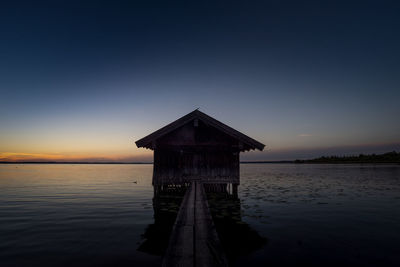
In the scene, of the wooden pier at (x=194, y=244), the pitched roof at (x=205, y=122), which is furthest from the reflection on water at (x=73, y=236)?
the pitched roof at (x=205, y=122)

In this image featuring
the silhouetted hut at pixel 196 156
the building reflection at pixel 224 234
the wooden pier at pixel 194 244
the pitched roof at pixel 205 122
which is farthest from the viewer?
the silhouetted hut at pixel 196 156

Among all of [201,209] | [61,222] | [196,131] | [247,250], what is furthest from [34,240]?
[196,131]

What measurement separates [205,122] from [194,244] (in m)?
10.8

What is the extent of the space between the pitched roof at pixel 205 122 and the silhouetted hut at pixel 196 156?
58cm

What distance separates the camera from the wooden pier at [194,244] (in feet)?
11.0

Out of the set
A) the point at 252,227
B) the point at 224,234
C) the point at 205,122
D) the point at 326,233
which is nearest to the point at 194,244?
the point at 224,234

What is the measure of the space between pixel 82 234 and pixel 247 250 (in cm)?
598

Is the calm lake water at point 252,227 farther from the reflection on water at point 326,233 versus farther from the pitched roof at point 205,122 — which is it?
the pitched roof at point 205,122

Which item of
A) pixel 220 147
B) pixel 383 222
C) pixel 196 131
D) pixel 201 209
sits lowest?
pixel 383 222

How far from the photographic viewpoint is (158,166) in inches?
597

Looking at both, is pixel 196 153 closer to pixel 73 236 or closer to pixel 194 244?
pixel 73 236

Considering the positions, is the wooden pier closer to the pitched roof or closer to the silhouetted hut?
the pitched roof

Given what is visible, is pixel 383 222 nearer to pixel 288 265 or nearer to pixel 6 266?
pixel 288 265

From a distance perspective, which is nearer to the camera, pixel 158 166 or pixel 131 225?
pixel 131 225
